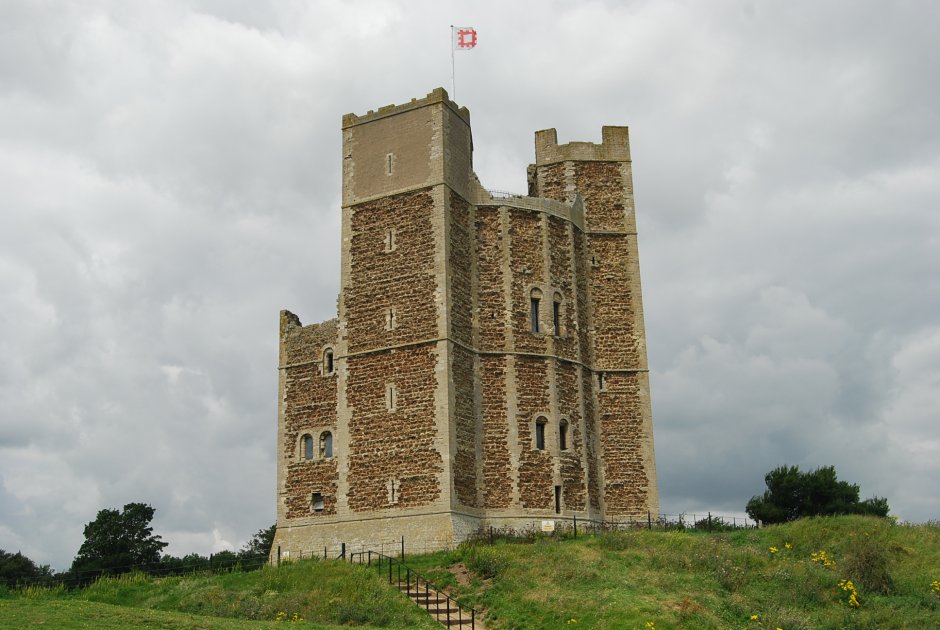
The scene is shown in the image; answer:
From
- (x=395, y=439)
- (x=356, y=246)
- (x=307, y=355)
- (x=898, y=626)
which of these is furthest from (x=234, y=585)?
(x=898, y=626)

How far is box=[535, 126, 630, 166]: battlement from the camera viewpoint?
43.7m

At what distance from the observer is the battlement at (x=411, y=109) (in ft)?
128

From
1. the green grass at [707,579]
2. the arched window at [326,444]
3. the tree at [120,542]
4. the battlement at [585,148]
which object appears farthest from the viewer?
the tree at [120,542]

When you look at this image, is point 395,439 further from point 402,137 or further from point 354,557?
point 402,137

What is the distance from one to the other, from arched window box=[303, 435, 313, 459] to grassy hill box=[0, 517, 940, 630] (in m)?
6.63

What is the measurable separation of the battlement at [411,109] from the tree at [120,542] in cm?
2885

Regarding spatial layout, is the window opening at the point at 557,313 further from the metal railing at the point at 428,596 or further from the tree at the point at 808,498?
the tree at the point at 808,498

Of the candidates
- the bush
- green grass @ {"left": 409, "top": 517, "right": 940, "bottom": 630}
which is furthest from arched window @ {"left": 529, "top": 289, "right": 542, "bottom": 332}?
the bush

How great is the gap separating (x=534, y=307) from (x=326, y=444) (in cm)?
909

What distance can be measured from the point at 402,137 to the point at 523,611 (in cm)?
1913

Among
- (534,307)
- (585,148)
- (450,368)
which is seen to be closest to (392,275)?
(450,368)

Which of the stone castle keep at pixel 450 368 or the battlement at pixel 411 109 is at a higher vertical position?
the battlement at pixel 411 109

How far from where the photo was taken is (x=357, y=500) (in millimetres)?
36344

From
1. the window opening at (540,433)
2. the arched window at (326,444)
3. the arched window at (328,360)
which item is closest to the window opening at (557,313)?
the window opening at (540,433)
